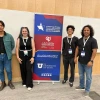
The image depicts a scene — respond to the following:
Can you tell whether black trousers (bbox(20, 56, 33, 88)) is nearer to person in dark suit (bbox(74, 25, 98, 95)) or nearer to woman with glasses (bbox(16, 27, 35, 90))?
woman with glasses (bbox(16, 27, 35, 90))

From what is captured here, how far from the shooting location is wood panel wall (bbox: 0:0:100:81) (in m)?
3.33

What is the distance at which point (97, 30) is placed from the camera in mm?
4176

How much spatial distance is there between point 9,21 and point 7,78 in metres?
1.30

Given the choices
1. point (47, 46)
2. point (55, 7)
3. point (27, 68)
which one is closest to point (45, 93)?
point (27, 68)

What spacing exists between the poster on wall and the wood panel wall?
25 cm

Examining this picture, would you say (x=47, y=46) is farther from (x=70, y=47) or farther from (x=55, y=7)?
(x=55, y=7)

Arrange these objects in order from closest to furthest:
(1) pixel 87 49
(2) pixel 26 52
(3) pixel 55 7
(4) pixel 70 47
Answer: (1) pixel 87 49
(2) pixel 26 52
(4) pixel 70 47
(3) pixel 55 7

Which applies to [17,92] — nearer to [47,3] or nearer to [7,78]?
[7,78]

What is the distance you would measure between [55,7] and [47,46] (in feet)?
3.13

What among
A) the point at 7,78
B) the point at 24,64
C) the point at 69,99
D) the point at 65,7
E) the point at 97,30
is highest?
the point at 65,7

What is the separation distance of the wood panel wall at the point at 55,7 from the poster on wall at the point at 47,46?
25 centimetres

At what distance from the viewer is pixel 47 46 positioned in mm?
3559

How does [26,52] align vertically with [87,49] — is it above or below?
below

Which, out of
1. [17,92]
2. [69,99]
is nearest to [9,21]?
[17,92]
